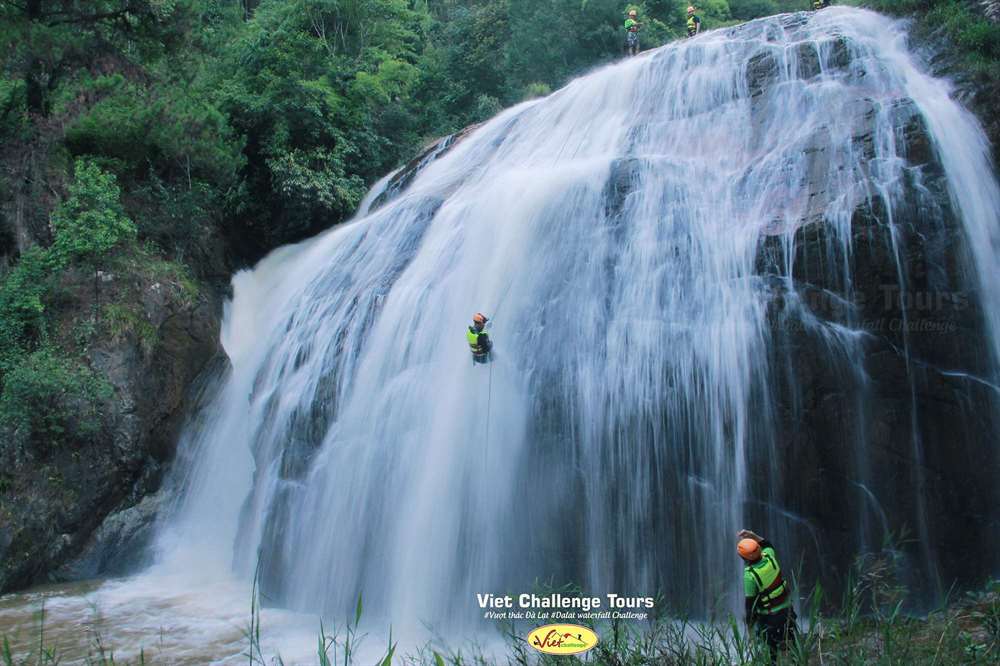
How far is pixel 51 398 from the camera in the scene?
10.9 meters

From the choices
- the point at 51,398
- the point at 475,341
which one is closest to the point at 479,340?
the point at 475,341

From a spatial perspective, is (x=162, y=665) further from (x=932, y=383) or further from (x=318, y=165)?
(x=318, y=165)

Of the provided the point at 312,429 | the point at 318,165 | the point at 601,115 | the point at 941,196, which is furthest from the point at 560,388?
the point at 318,165

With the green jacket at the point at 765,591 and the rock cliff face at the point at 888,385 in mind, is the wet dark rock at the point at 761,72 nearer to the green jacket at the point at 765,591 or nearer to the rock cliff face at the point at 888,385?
the rock cliff face at the point at 888,385

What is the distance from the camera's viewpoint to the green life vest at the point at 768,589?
5410mm

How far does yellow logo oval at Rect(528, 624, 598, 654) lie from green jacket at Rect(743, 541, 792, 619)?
1.38 metres

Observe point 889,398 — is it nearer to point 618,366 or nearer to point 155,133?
point 618,366

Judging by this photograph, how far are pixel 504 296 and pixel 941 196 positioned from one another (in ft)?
17.0

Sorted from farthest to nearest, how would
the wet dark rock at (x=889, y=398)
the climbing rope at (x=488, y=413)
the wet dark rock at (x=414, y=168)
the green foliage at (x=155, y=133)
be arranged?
the wet dark rock at (x=414, y=168) < the green foliage at (x=155, y=133) < the climbing rope at (x=488, y=413) < the wet dark rock at (x=889, y=398)

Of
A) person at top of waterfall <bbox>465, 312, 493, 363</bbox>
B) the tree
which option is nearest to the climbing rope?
person at top of waterfall <bbox>465, 312, 493, 363</bbox>

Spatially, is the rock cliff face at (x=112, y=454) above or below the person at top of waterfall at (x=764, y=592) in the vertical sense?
above

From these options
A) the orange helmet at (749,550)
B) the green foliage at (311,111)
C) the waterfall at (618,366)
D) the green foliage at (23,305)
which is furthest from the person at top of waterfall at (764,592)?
the green foliage at (311,111)

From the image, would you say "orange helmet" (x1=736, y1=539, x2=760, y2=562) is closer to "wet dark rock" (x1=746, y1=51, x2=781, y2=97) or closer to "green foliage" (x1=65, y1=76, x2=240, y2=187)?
"wet dark rock" (x1=746, y1=51, x2=781, y2=97)

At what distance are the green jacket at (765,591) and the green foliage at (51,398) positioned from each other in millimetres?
9664
